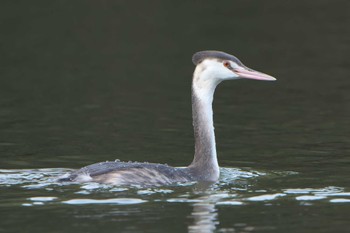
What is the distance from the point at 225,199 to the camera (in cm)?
1319

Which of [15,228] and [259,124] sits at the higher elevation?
[259,124]

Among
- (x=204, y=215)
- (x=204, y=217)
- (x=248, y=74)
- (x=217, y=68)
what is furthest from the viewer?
(x=248, y=74)

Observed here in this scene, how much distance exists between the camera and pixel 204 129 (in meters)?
15.1

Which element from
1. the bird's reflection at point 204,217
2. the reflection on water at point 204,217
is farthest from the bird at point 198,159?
the bird's reflection at point 204,217

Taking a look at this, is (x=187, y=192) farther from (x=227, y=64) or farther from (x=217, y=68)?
(x=227, y=64)

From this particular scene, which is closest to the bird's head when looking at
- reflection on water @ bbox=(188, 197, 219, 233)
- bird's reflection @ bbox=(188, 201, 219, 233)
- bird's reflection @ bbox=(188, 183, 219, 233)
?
bird's reflection @ bbox=(188, 183, 219, 233)

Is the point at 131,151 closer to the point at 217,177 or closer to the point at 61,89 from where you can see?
the point at 217,177

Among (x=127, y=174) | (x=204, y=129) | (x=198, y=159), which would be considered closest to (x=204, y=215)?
(x=127, y=174)

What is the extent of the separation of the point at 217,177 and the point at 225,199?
1573 millimetres

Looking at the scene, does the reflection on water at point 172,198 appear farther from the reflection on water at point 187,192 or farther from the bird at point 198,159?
the bird at point 198,159

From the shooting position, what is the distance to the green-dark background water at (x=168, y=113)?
489 inches

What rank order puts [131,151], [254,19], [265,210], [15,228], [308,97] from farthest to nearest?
[254,19] → [308,97] → [131,151] → [265,210] → [15,228]

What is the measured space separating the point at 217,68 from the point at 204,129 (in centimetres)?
92

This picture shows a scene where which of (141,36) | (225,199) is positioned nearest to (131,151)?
(225,199)
